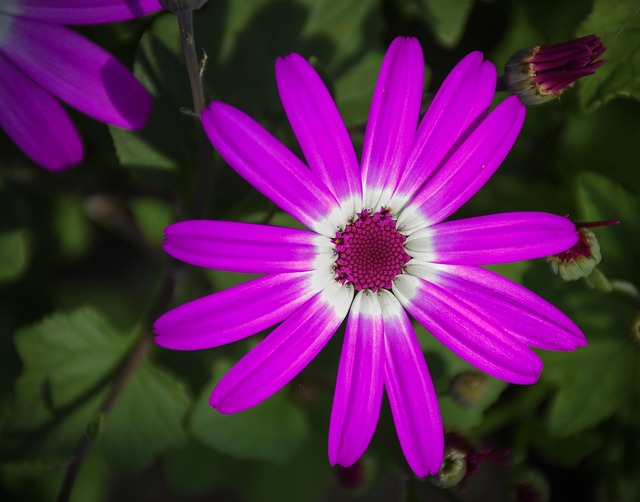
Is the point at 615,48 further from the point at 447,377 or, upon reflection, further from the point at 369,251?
the point at 447,377

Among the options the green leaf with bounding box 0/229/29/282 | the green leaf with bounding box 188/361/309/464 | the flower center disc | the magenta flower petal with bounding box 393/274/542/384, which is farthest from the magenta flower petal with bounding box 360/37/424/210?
the green leaf with bounding box 0/229/29/282

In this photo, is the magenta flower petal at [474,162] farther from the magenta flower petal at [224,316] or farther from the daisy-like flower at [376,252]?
the magenta flower petal at [224,316]

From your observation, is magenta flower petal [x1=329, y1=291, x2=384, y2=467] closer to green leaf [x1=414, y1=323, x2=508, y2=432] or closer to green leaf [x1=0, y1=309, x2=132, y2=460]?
green leaf [x1=414, y1=323, x2=508, y2=432]

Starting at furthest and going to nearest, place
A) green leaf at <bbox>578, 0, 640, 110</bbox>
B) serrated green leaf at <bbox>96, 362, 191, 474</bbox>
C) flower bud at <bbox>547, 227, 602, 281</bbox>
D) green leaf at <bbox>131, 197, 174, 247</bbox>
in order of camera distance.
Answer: green leaf at <bbox>131, 197, 174, 247</bbox> → serrated green leaf at <bbox>96, 362, 191, 474</bbox> → green leaf at <bbox>578, 0, 640, 110</bbox> → flower bud at <bbox>547, 227, 602, 281</bbox>

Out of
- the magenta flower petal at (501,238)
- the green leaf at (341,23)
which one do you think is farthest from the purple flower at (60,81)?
the magenta flower petal at (501,238)

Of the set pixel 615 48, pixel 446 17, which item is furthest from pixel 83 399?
pixel 615 48

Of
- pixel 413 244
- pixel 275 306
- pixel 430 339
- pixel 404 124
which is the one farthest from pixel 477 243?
pixel 430 339

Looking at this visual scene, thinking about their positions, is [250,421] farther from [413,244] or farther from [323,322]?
[413,244]
